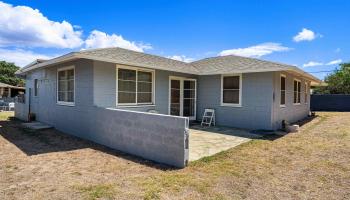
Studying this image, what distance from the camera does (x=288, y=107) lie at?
11828mm

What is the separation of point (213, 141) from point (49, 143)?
5114mm

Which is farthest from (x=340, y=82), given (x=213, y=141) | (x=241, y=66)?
(x=213, y=141)

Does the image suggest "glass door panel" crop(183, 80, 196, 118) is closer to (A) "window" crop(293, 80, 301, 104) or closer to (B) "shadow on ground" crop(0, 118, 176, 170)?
(B) "shadow on ground" crop(0, 118, 176, 170)

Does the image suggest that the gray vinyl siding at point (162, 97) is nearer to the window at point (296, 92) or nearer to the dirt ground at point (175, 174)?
the window at point (296, 92)

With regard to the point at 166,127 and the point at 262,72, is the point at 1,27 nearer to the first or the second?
the point at 166,127

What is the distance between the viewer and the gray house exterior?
5.98 m

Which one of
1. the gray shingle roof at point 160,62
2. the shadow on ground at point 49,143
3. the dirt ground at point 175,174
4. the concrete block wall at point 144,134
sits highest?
the gray shingle roof at point 160,62

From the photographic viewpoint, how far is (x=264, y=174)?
4.77 meters

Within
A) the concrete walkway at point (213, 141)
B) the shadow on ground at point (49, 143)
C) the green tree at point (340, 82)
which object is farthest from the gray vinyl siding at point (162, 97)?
the green tree at point (340, 82)

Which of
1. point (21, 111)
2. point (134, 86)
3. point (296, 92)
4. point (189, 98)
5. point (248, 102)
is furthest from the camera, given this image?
point (21, 111)

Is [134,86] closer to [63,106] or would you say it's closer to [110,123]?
[110,123]

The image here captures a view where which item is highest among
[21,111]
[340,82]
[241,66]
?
[340,82]

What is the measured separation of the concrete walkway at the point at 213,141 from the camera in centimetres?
629

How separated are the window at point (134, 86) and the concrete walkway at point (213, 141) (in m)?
2.44
